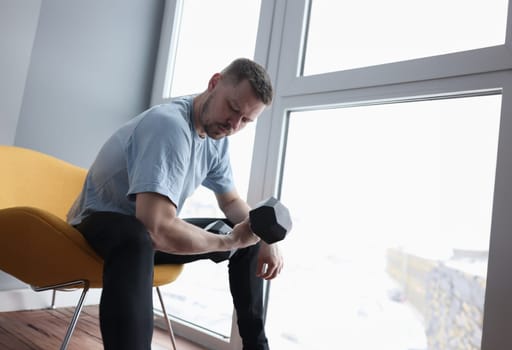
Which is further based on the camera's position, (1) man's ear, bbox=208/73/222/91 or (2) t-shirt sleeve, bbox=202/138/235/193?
(2) t-shirt sleeve, bbox=202/138/235/193

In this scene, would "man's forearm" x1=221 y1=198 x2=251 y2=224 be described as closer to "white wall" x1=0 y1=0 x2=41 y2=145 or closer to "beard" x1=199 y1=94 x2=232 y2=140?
"beard" x1=199 y1=94 x2=232 y2=140

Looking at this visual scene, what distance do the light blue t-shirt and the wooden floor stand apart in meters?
0.58

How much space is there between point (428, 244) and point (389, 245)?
128 millimetres

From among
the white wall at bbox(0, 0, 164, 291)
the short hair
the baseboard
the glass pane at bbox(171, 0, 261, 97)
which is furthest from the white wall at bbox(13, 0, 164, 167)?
the short hair

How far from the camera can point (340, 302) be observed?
4.97 ft

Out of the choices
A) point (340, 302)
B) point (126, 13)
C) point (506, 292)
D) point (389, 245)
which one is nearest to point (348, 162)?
point (389, 245)

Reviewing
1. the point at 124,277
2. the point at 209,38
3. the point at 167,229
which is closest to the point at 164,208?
the point at 167,229

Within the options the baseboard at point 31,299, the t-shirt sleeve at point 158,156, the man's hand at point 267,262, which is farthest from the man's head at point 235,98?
the baseboard at point 31,299

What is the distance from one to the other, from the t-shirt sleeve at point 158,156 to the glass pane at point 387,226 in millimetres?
668

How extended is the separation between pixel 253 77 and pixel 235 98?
7 cm

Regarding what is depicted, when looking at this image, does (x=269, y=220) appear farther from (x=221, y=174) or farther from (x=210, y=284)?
(x=210, y=284)

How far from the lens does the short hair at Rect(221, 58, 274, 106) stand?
1.19 m

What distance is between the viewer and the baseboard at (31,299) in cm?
189

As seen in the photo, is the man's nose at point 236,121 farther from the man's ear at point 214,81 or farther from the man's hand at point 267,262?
the man's hand at point 267,262
